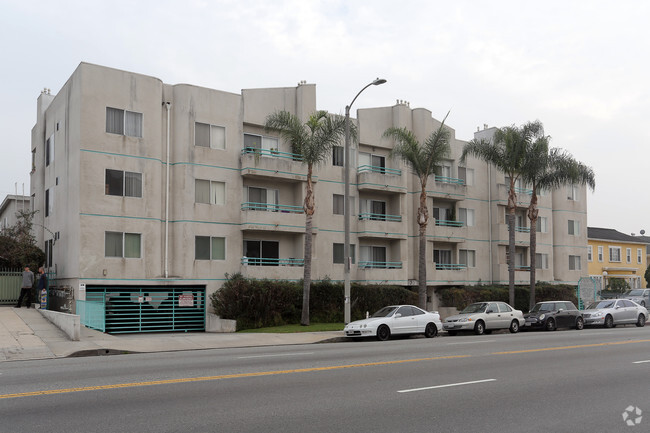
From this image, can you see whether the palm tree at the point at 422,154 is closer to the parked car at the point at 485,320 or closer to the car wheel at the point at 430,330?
the parked car at the point at 485,320

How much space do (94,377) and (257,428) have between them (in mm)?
5496

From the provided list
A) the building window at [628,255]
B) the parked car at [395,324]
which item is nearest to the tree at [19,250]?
the parked car at [395,324]

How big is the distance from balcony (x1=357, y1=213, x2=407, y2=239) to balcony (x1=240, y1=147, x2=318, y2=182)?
408cm

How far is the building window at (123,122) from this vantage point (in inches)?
1166

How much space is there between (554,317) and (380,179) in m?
12.5

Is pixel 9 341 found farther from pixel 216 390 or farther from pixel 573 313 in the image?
pixel 573 313

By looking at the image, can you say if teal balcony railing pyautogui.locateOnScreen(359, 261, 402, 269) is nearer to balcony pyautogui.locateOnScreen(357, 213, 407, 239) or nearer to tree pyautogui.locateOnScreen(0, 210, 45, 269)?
balcony pyautogui.locateOnScreen(357, 213, 407, 239)

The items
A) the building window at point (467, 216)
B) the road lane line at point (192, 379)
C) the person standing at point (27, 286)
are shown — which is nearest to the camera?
the road lane line at point (192, 379)

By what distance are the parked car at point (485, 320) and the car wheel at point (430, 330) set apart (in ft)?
6.05

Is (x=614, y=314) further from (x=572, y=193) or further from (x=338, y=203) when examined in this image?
(x=572, y=193)

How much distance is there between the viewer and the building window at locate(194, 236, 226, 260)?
1231 inches

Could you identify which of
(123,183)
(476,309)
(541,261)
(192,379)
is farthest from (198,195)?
(541,261)

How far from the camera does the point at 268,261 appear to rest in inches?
1334

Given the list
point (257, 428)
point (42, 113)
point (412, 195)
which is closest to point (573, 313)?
point (412, 195)
